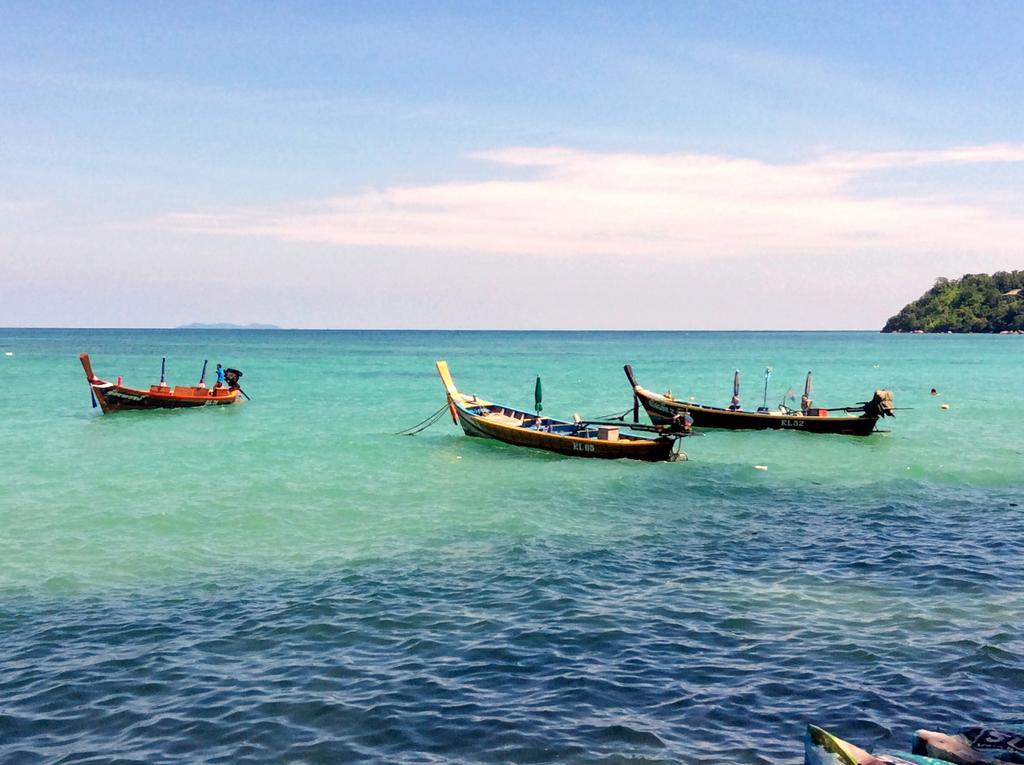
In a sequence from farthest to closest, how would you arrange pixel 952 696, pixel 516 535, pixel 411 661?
pixel 516 535
pixel 411 661
pixel 952 696

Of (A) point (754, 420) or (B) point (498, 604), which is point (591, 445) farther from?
(B) point (498, 604)

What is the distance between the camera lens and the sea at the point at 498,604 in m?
11.7

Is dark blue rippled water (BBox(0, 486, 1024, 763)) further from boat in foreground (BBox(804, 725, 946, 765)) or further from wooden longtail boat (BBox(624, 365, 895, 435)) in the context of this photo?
wooden longtail boat (BBox(624, 365, 895, 435))

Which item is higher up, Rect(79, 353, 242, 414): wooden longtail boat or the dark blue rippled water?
Rect(79, 353, 242, 414): wooden longtail boat

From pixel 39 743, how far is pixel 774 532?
689 inches

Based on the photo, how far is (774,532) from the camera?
23.0 m

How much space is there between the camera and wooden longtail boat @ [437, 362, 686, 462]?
34.0 meters

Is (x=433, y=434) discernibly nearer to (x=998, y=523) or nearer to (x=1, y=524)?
(x=1, y=524)

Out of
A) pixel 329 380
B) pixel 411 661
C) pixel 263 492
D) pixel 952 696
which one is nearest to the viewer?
pixel 952 696

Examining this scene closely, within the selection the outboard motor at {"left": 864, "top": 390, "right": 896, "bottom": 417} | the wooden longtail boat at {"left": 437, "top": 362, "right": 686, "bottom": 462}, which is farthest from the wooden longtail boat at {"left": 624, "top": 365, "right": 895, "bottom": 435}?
the wooden longtail boat at {"left": 437, "top": 362, "right": 686, "bottom": 462}

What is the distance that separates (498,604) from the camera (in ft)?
55.1

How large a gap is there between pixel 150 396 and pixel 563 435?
3000 cm

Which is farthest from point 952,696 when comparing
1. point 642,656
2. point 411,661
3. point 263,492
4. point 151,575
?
point 263,492

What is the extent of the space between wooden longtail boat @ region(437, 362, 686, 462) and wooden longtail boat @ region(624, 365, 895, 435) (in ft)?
21.9
